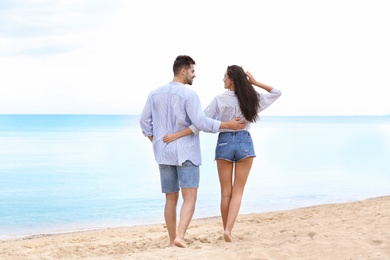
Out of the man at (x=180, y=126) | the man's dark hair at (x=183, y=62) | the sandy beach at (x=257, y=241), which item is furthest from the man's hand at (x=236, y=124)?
the sandy beach at (x=257, y=241)

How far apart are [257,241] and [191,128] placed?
56.5 inches

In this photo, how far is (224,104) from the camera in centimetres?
578

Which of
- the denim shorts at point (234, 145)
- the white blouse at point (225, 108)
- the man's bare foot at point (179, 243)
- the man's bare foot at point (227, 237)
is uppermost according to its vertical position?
the white blouse at point (225, 108)

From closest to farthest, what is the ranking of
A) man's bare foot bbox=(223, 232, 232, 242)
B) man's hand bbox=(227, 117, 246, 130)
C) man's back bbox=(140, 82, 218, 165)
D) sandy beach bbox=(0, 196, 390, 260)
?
sandy beach bbox=(0, 196, 390, 260)
man's back bbox=(140, 82, 218, 165)
man's hand bbox=(227, 117, 246, 130)
man's bare foot bbox=(223, 232, 232, 242)

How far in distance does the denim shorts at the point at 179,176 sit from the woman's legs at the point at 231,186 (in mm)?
350

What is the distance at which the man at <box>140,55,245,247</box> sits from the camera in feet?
18.1

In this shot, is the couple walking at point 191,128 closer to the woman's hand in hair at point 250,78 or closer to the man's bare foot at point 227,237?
the woman's hand in hair at point 250,78

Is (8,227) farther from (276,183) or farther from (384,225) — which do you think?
Answer: (276,183)

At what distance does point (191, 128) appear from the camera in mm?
5531

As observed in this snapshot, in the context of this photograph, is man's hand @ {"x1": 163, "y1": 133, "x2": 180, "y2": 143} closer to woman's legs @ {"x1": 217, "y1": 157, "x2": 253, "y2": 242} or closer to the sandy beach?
woman's legs @ {"x1": 217, "y1": 157, "x2": 253, "y2": 242}

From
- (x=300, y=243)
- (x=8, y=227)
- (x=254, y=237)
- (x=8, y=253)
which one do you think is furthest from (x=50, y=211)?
(x=300, y=243)

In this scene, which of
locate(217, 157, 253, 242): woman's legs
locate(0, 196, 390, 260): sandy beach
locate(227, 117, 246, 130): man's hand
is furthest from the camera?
locate(217, 157, 253, 242): woman's legs

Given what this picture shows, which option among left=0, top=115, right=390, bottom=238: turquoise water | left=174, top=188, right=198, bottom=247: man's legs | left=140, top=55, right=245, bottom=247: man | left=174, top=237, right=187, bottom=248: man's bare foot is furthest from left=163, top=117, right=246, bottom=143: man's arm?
left=0, top=115, right=390, bottom=238: turquoise water

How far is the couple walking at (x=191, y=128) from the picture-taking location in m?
5.55
